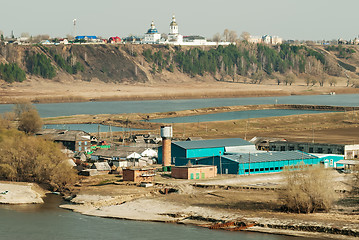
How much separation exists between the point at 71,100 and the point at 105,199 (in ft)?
374

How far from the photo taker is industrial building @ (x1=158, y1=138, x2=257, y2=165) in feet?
200

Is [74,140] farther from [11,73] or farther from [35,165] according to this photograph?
[11,73]

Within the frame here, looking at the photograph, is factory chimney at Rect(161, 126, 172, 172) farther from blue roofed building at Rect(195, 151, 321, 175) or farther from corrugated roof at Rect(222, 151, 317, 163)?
corrugated roof at Rect(222, 151, 317, 163)

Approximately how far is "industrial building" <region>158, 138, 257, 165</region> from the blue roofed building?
150 cm

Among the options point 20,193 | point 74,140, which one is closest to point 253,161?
point 20,193

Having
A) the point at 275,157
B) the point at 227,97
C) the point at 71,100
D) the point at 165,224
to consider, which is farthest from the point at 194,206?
the point at 227,97

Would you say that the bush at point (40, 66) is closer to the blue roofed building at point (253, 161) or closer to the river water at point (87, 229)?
the blue roofed building at point (253, 161)

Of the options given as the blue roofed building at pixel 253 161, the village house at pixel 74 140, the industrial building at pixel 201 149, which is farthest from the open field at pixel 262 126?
the blue roofed building at pixel 253 161

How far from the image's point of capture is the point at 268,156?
59688 millimetres

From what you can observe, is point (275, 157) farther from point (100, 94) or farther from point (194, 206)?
point (100, 94)

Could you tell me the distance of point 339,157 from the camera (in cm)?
6291

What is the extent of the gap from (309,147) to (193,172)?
16.2 meters

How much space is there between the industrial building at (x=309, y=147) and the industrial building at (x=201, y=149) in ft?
18.4

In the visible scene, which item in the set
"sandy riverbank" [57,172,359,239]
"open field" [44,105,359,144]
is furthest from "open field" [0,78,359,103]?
"sandy riverbank" [57,172,359,239]
